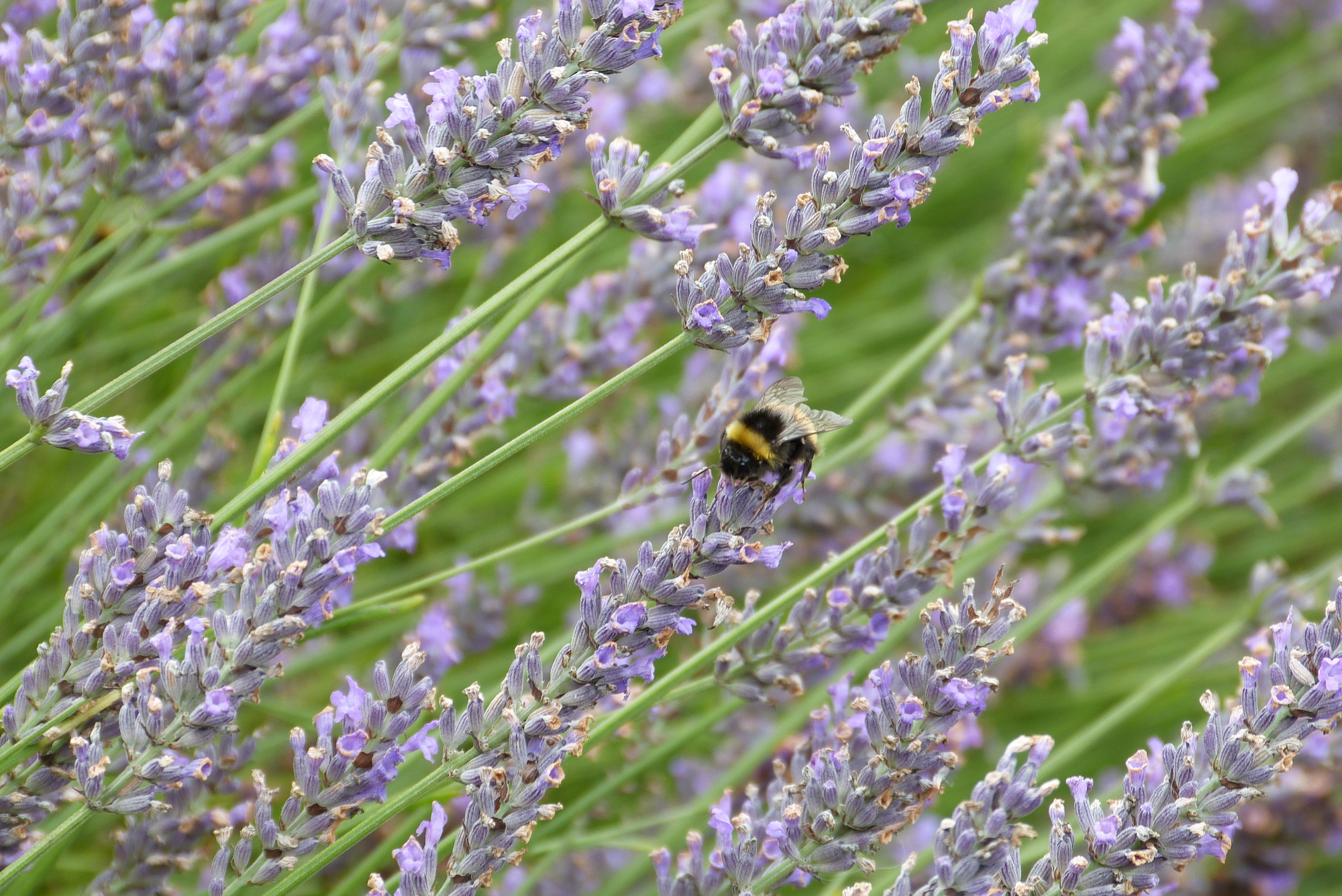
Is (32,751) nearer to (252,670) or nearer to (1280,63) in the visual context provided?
(252,670)

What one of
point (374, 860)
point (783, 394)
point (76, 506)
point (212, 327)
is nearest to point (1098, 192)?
point (783, 394)

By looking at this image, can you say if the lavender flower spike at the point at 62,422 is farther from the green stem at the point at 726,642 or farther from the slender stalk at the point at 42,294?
the green stem at the point at 726,642

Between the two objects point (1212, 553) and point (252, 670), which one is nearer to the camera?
point (252, 670)

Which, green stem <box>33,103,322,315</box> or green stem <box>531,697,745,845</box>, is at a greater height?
green stem <box>33,103,322,315</box>

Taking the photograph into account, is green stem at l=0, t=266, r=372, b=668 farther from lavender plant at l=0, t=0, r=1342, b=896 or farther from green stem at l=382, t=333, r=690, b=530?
green stem at l=382, t=333, r=690, b=530

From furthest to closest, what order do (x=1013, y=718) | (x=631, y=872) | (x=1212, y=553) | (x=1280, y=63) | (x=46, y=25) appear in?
(x=1280, y=63) < (x=1212, y=553) < (x=1013, y=718) < (x=46, y=25) < (x=631, y=872)

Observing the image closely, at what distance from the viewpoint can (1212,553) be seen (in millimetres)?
3182

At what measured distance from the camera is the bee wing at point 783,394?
1683 mm

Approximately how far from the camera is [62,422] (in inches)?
50.4

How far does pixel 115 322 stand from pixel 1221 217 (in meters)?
2.72

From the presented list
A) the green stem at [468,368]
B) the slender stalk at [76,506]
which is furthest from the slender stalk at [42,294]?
the green stem at [468,368]

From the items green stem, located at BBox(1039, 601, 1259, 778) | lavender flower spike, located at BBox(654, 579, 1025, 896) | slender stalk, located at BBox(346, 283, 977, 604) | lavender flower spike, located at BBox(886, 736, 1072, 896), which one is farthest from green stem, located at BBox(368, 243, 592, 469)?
green stem, located at BBox(1039, 601, 1259, 778)

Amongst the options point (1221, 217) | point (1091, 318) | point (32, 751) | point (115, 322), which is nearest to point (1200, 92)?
point (1091, 318)

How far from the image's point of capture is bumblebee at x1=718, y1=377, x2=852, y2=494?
158 centimetres
